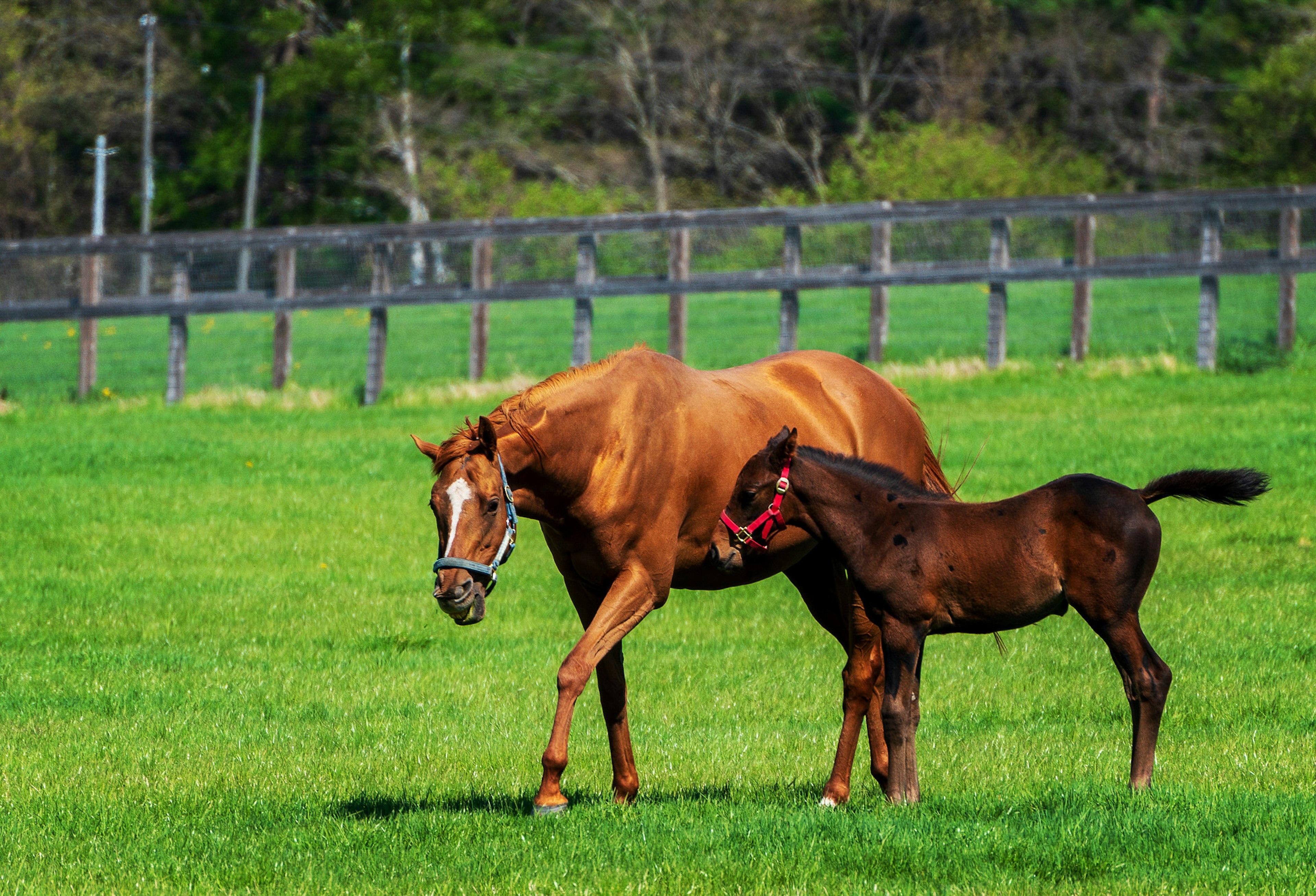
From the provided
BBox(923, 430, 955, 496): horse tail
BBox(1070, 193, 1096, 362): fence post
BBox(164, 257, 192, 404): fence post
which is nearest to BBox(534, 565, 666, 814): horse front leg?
BBox(923, 430, 955, 496): horse tail

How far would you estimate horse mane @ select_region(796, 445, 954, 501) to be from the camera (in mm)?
6098

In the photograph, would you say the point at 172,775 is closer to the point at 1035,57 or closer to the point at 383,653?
the point at 383,653

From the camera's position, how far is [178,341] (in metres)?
18.2

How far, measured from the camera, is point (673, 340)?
56.5ft

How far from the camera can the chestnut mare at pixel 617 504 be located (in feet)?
18.8

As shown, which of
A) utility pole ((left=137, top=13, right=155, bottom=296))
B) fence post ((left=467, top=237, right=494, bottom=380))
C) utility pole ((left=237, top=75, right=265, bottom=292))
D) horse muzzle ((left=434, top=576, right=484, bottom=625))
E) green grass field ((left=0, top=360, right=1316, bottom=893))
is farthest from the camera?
utility pole ((left=237, top=75, right=265, bottom=292))

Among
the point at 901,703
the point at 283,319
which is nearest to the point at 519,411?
the point at 901,703

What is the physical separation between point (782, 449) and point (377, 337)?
1257 centimetres

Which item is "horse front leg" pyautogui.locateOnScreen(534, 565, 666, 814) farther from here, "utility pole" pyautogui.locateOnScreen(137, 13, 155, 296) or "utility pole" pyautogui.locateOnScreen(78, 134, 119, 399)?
"utility pole" pyautogui.locateOnScreen(137, 13, 155, 296)

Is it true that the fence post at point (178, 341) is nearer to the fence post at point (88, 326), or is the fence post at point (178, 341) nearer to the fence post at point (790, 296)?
the fence post at point (88, 326)

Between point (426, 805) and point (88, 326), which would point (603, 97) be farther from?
point (426, 805)

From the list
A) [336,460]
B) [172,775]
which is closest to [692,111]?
[336,460]

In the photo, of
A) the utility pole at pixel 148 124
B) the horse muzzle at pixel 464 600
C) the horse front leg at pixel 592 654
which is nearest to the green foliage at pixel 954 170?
the utility pole at pixel 148 124

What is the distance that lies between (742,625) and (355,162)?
4145 cm
